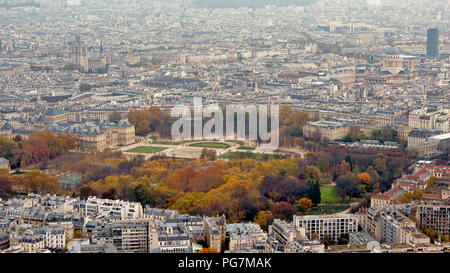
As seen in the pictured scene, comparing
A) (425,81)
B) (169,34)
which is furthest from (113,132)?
(169,34)

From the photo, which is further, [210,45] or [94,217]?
[210,45]

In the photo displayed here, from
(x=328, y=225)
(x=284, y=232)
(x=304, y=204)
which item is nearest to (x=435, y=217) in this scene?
(x=328, y=225)

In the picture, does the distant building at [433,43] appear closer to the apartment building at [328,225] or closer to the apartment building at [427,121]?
the apartment building at [427,121]

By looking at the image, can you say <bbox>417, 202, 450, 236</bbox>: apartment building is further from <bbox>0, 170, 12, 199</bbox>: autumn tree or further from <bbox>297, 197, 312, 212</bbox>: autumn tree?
<bbox>0, 170, 12, 199</bbox>: autumn tree

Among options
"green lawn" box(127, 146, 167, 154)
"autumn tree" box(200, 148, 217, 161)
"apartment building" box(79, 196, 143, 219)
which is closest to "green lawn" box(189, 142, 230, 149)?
"green lawn" box(127, 146, 167, 154)

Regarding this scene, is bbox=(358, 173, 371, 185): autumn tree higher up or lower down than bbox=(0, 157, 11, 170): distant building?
higher up

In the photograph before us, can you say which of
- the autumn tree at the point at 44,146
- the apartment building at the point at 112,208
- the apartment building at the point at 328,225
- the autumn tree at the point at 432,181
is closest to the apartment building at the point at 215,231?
the apartment building at the point at 328,225

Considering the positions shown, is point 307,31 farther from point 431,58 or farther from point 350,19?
point 431,58
